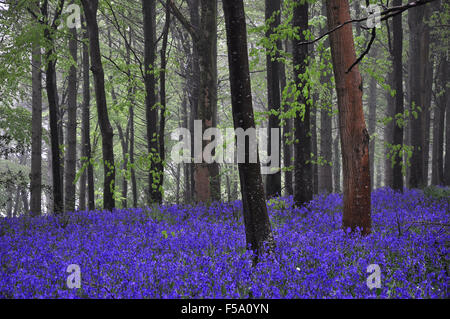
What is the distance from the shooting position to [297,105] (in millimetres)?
8344

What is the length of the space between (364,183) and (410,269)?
7.75 ft

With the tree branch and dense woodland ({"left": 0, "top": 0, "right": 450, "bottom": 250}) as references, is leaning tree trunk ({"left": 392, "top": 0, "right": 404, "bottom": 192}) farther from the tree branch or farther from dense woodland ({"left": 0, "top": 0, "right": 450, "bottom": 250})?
the tree branch

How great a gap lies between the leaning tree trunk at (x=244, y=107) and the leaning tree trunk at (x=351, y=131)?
2262 mm

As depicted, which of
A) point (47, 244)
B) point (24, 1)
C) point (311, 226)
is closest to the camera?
point (47, 244)

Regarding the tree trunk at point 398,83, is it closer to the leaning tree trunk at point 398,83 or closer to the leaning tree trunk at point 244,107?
the leaning tree trunk at point 398,83

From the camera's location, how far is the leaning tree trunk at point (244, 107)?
16.8 feet

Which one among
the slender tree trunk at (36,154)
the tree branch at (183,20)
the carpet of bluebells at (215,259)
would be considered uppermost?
the tree branch at (183,20)

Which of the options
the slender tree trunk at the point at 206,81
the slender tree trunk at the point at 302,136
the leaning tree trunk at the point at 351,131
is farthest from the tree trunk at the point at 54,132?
the leaning tree trunk at the point at 351,131

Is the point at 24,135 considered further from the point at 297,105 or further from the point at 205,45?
the point at 297,105

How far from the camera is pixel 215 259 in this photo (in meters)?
4.87

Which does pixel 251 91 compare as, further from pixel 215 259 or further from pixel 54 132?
pixel 215 259

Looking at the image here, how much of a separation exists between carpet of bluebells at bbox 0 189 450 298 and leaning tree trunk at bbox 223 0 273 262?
1.35 feet

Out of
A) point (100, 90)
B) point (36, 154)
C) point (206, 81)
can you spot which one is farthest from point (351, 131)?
point (36, 154)

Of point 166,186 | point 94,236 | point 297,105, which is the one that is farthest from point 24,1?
point 166,186
